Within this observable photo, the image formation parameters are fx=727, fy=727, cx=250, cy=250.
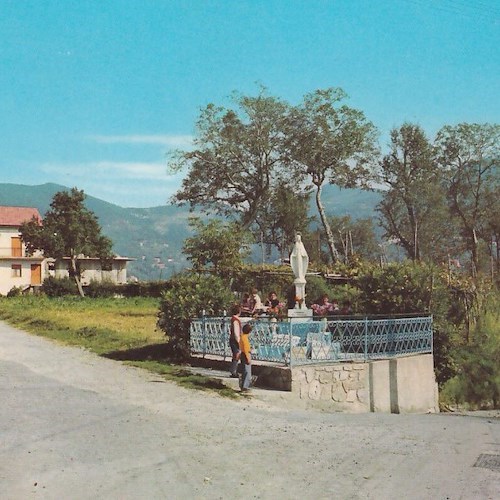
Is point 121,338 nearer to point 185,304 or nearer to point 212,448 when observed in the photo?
point 185,304

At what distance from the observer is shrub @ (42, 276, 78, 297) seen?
5969cm

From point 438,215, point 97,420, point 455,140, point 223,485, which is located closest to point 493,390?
point 97,420

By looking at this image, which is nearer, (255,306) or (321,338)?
(321,338)

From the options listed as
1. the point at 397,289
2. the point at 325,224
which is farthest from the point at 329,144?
the point at 397,289

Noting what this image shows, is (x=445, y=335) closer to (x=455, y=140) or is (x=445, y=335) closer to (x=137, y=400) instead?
(x=137, y=400)

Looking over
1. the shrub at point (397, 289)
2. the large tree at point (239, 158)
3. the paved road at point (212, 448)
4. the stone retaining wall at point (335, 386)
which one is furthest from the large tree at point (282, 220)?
the paved road at point (212, 448)

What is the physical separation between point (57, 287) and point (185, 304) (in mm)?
44909

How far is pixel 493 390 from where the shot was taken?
20.1 m

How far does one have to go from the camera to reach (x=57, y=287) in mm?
59812

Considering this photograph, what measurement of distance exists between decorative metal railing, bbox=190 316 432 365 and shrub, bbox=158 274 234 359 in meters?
0.37

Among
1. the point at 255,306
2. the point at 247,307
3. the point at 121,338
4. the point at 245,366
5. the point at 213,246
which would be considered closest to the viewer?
the point at 245,366

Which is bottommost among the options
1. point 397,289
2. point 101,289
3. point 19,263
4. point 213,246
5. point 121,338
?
point 121,338

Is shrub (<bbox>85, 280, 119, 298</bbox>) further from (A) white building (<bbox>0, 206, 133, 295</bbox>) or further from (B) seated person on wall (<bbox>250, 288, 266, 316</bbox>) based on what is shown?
(B) seated person on wall (<bbox>250, 288, 266, 316</bbox>)

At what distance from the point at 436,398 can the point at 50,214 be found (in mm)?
47898
